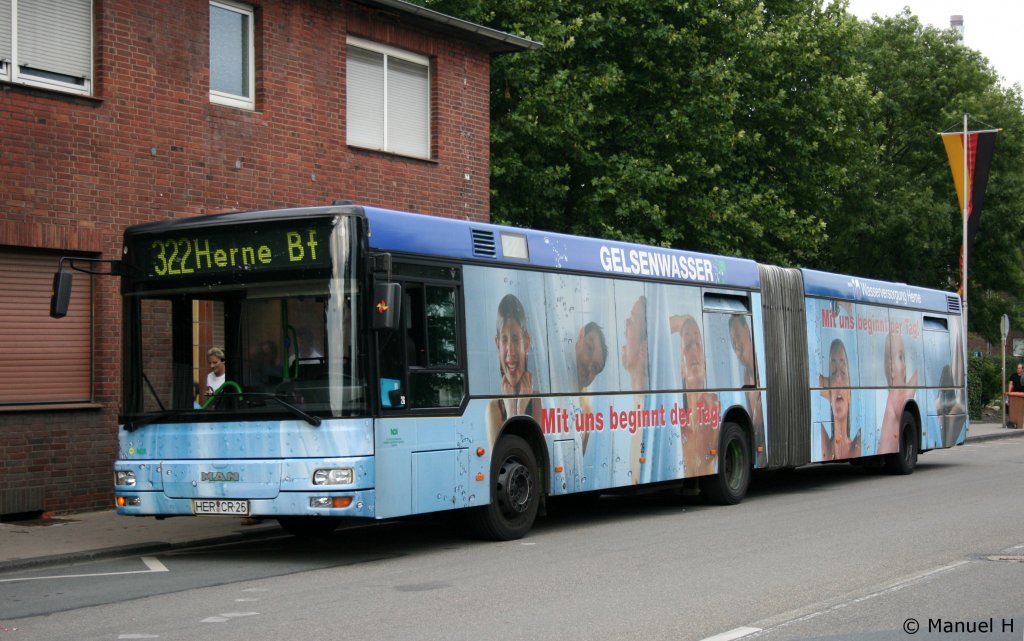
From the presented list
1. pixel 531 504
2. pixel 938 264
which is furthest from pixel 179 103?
pixel 938 264

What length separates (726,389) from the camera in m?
16.0

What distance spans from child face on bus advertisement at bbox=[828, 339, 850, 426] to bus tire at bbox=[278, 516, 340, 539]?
8.00 meters

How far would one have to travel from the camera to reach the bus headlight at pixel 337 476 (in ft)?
34.3

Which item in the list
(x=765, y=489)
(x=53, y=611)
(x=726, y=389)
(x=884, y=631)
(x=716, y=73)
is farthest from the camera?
(x=716, y=73)

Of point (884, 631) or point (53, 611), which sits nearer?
point (884, 631)

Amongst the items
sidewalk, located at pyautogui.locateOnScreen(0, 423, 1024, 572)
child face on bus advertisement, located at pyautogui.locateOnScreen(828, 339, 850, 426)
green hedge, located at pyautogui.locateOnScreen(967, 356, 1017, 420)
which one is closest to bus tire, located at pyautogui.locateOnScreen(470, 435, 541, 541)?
sidewalk, located at pyautogui.locateOnScreen(0, 423, 1024, 572)

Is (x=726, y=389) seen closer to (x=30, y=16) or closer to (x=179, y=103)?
(x=179, y=103)

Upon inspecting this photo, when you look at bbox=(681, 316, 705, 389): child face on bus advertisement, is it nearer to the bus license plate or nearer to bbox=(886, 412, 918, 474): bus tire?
the bus license plate

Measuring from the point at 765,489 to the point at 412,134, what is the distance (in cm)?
722

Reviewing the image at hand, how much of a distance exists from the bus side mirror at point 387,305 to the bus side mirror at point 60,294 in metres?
2.54

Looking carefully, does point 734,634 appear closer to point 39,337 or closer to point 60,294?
point 60,294

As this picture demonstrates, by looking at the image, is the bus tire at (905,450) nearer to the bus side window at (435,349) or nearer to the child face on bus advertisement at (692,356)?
the child face on bus advertisement at (692,356)

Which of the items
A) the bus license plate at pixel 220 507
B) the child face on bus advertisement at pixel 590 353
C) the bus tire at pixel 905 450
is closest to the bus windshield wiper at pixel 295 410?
the bus license plate at pixel 220 507

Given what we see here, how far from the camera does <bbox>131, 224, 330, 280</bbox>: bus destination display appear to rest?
34.9 ft
